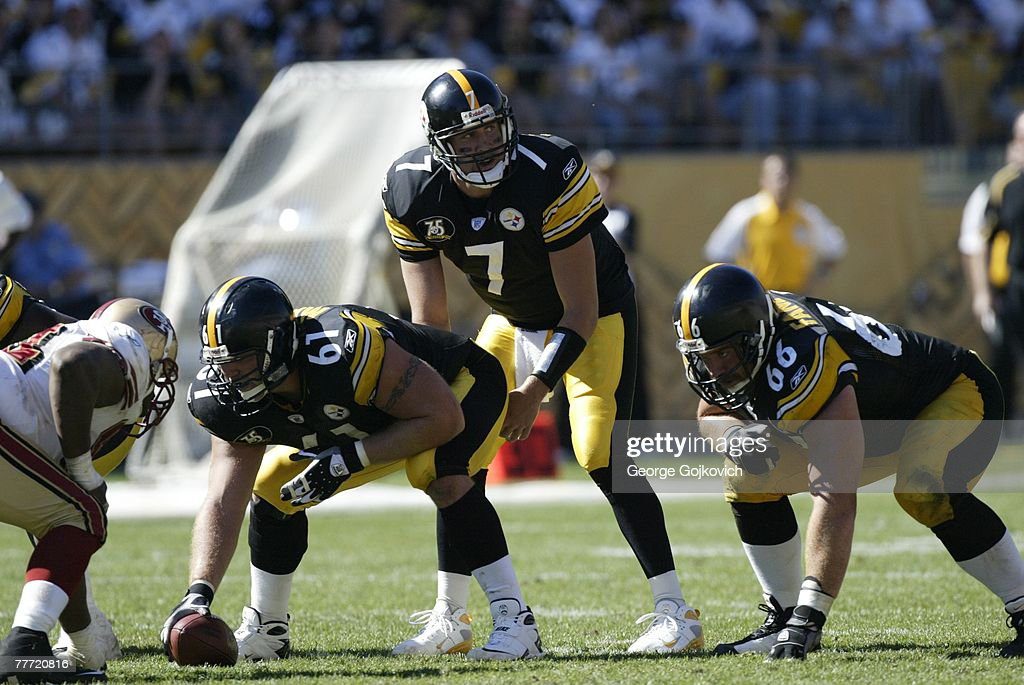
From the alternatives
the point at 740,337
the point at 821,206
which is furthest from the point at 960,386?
Answer: the point at 821,206

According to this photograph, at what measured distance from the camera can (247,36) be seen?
45.8 ft

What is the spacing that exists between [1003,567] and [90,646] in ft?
9.42

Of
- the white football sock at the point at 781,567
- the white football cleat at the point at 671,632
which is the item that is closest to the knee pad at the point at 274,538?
the white football cleat at the point at 671,632

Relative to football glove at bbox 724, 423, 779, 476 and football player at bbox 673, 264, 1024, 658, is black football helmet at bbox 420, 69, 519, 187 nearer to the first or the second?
football player at bbox 673, 264, 1024, 658

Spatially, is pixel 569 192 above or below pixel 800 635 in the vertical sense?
above

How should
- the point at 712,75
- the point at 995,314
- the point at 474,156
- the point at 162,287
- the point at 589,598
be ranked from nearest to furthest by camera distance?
the point at 474,156 < the point at 589,598 < the point at 995,314 < the point at 162,287 < the point at 712,75

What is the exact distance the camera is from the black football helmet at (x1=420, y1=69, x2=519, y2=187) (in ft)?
15.4

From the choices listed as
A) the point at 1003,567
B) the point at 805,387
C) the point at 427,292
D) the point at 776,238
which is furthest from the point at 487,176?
the point at 776,238

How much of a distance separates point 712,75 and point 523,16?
1.95m

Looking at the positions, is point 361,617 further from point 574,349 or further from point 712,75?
point 712,75

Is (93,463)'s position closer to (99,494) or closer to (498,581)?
(99,494)

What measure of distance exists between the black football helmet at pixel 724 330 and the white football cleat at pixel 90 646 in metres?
1.96

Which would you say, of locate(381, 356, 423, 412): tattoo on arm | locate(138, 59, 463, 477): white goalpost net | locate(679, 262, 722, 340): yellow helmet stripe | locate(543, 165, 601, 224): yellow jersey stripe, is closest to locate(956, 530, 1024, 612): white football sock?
locate(679, 262, 722, 340): yellow helmet stripe

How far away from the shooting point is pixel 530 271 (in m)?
5.04
